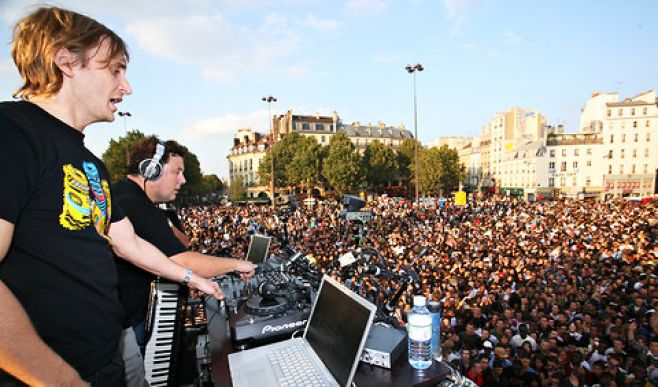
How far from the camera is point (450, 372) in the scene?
175 centimetres

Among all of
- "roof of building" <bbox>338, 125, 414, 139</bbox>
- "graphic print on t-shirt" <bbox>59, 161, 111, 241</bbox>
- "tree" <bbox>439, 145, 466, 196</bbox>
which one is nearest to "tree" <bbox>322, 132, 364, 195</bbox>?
"tree" <bbox>439, 145, 466, 196</bbox>

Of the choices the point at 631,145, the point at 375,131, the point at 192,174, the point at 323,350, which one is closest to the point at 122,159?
the point at 192,174

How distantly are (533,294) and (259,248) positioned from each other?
23.0ft

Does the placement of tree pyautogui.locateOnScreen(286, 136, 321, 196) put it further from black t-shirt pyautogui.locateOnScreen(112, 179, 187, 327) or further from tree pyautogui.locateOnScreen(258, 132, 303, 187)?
black t-shirt pyautogui.locateOnScreen(112, 179, 187, 327)

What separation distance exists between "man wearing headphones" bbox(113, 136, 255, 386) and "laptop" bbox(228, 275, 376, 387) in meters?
0.81

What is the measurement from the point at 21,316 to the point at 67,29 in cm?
107

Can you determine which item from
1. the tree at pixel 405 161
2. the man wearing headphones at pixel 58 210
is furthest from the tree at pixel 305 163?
the man wearing headphones at pixel 58 210

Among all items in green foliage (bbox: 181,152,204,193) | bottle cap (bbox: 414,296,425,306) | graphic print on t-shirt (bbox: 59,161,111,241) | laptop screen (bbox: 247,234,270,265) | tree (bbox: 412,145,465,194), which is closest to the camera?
graphic print on t-shirt (bbox: 59,161,111,241)

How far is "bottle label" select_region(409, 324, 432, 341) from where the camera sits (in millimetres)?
1742

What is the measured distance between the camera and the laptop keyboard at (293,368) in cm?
166

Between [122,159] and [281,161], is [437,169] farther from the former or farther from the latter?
[122,159]

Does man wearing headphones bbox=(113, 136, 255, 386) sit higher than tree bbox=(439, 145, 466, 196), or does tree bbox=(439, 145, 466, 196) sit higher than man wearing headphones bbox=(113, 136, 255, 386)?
tree bbox=(439, 145, 466, 196)

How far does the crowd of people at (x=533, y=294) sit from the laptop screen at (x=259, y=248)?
2.72ft

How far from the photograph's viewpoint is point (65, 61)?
129 centimetres
